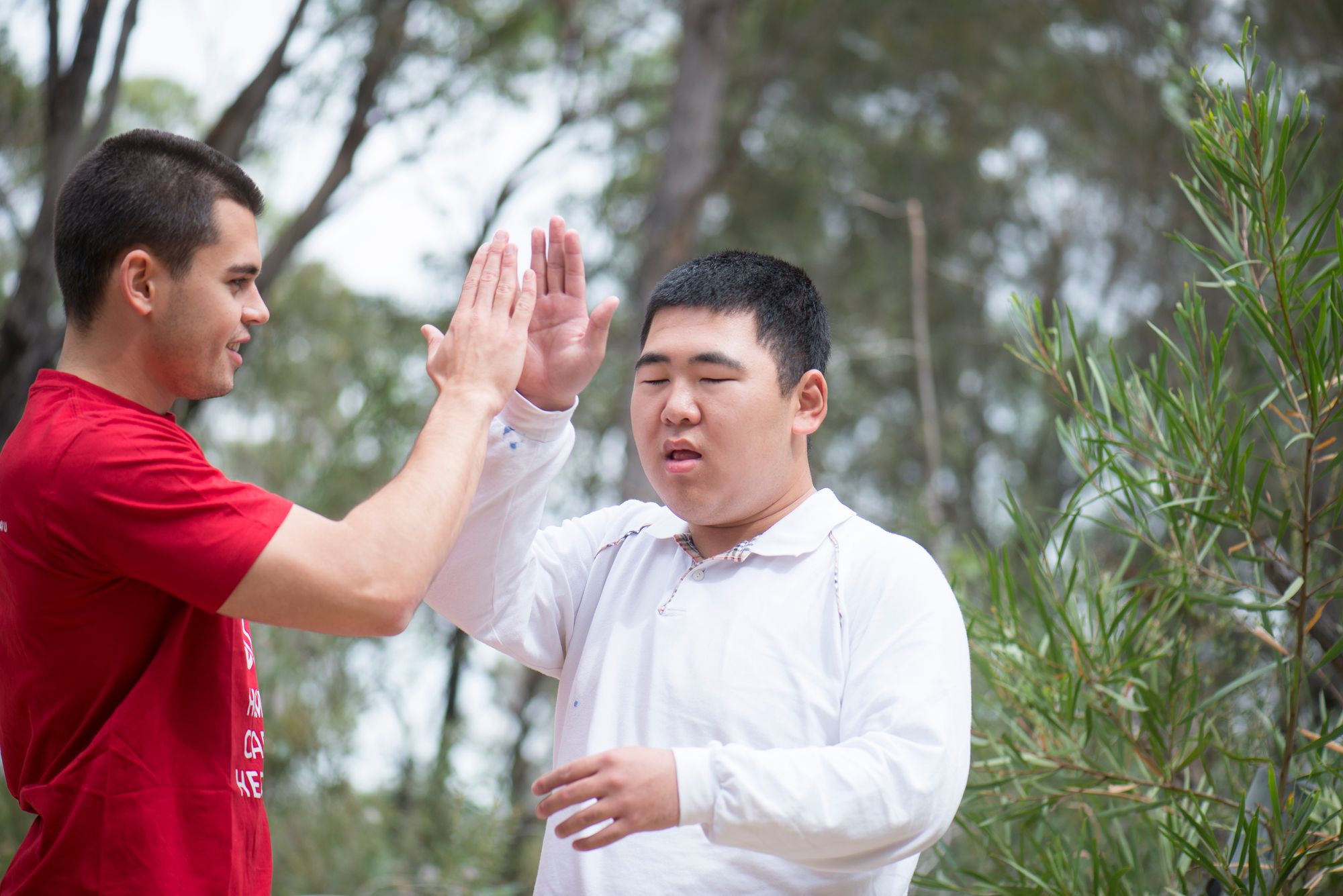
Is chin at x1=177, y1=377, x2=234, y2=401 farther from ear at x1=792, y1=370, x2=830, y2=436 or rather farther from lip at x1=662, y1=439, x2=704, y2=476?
ear at x1=792, y1=370, x2=830, y2=436

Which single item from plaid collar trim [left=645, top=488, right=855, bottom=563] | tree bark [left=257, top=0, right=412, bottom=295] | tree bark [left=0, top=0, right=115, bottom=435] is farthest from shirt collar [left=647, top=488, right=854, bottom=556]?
tree bark [left=257, top=0, right=412, bottom=295]

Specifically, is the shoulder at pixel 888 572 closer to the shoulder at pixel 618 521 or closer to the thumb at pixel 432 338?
the shoulder at pixel 618 521

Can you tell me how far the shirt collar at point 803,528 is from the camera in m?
1.75

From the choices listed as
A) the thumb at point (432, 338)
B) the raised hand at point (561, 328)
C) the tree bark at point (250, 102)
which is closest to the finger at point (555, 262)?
the raised hand at point (561, 328)

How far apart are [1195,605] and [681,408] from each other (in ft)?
4.05

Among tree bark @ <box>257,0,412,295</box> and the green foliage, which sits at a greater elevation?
tree bark @ <box>257,0,412,295</box>

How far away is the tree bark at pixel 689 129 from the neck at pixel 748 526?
15.2ft

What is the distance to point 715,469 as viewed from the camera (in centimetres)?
174

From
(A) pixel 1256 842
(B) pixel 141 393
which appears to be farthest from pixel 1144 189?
(B) pixel 141 393

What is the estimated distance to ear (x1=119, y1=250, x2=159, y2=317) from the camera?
61.5 inches

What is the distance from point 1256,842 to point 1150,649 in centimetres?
45

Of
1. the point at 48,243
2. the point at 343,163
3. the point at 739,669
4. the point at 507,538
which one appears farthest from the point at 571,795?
the point at 343,163

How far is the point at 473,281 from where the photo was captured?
1802 millimetres

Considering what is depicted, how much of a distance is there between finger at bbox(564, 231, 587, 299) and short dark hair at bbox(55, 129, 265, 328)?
521 mm
